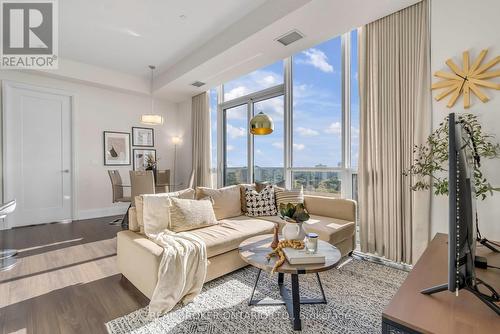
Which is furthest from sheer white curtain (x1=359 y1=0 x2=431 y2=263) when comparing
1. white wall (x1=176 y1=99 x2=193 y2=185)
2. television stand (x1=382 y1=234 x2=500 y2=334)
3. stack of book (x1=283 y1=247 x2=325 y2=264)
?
white wall (x1=176 y1=99 x2=193 y2=185)

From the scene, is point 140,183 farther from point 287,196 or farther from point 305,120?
point 305,120

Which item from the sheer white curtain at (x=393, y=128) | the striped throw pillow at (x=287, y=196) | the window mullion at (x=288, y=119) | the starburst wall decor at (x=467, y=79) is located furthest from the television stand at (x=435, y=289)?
the window mullion at (x=288, y=119)

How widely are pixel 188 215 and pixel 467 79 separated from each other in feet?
10.4

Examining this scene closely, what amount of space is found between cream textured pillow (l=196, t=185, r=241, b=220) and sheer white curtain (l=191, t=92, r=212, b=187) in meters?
2.34

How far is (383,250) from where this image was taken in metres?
2.99

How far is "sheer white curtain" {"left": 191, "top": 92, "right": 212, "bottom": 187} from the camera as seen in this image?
5789mm

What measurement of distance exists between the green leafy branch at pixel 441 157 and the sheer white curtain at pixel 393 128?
12 cm

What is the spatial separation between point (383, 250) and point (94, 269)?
3.49 m

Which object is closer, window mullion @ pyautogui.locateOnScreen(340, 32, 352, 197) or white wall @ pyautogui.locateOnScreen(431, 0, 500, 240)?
white wall @ pyautogui.locateOnScreen(431, 0, 500, 240)

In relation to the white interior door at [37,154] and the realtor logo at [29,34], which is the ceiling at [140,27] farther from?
the white interior door at [37,154]

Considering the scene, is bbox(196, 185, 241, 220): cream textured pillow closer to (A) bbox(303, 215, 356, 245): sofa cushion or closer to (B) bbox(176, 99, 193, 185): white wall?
(A) bbox(303, 215, 356, 245): sofa cushion

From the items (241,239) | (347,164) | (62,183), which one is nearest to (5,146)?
(62,183)

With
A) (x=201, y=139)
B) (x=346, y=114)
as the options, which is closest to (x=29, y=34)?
(x=201, y=139)

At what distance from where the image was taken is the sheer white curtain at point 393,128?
2.67 meters
